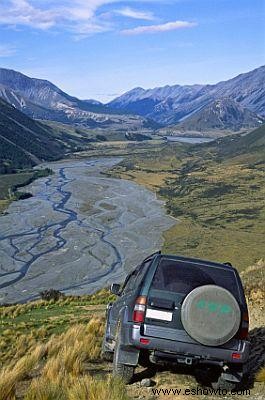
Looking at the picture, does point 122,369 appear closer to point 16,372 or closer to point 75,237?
point 16,372

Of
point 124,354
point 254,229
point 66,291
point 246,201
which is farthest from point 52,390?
point 246,201

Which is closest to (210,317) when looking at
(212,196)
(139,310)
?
(139,310)

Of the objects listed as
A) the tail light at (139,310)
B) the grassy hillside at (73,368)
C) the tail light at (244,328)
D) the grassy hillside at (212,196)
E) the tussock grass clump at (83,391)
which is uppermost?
the tail light at (139,310)

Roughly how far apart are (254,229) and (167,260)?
74038 millimetres

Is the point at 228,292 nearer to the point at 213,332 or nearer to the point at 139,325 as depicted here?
the point at 213,332

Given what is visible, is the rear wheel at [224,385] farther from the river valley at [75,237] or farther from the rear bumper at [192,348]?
the river valley at [75,237]

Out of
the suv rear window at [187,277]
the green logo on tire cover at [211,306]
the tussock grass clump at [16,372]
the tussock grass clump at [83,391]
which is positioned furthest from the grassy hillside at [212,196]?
the tussock grass clump at [83,391]

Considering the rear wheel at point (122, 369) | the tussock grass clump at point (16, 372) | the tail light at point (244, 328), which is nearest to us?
the tussock grass clump at point (16, 372)

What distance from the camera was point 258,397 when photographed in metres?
7.06

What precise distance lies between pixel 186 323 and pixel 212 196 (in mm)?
106134

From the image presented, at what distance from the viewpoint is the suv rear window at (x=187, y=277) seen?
7.19 m

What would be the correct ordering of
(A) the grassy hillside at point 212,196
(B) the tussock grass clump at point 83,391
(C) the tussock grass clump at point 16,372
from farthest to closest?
(A) the grassy hillside at point 212,196
(C) the tussock grass clump at point 16,372
(B) the tussock grass clump at point 83,391

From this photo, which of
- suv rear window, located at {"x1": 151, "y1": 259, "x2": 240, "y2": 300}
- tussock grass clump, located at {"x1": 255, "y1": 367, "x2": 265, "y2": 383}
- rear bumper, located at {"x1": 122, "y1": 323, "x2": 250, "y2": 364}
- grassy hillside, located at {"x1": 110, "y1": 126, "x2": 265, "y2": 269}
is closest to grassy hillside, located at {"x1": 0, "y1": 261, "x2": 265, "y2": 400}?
tussock grass clump, located at {"x1": 255, "y1": 367, "x2": 265, "y2": 383}

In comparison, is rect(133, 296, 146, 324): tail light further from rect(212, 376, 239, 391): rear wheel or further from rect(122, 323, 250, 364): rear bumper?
rect(212, 376, 239, 391): rear wheel
